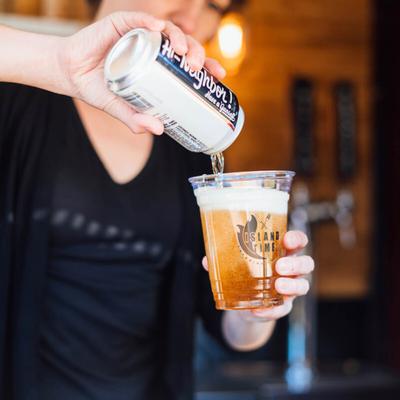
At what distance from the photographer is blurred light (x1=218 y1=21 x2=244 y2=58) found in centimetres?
244

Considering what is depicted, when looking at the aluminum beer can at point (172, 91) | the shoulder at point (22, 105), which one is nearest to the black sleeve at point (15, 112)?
the shoulder at point (22, 105)

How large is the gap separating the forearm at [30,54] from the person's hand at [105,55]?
0.04ft

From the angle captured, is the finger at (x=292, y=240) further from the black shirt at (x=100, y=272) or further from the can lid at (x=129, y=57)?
the black shirt at (x=100, y=272)

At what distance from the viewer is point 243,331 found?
4.28ft

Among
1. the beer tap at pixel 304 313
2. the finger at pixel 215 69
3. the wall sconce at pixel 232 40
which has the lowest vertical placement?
the beer tap at pixel 304 313

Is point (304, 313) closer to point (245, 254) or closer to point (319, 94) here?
point (319, 94)

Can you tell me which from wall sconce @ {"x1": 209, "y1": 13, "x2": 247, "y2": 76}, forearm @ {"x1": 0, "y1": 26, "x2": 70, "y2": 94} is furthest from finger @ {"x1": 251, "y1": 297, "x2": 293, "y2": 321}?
wall sconce @ {"x1": 209, "y1": 13, "x2": 247, "y2": 76}

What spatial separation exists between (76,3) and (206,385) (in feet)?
5.40

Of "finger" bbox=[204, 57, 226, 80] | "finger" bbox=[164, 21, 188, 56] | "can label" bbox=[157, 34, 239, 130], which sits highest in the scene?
"finger" bbox=[164, 21, 188, 56]

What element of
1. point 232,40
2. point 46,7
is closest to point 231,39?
point 232,40

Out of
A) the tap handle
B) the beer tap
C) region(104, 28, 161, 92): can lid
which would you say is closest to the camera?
region(104, 28, 161, 92): can lid

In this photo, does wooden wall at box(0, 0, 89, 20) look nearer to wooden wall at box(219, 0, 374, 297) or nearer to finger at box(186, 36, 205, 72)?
wooden wall at box(219, 0, 374, 297)

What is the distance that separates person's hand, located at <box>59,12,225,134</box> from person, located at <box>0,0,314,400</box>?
8.7 inches

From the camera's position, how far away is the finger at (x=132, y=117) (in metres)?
0.92
